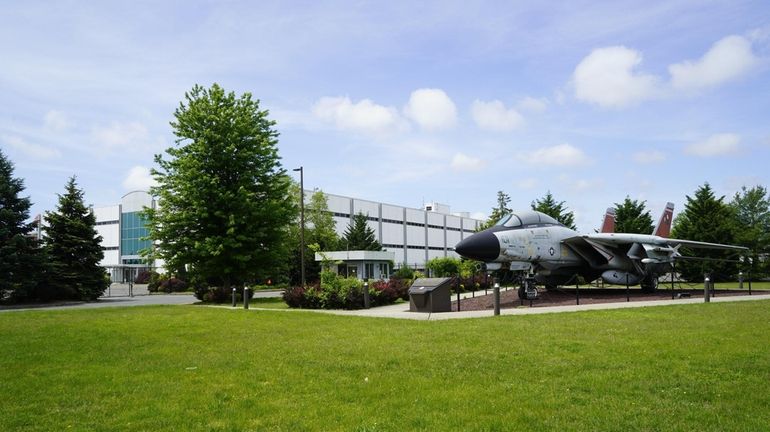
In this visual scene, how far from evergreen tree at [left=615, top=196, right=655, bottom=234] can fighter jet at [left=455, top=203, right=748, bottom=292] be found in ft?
54.2

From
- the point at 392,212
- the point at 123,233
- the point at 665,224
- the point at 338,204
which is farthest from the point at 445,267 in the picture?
the point at 123,233

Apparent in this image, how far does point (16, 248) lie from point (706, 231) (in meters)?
42.3

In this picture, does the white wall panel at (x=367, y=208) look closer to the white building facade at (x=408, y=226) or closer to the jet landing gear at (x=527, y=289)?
the white building facade at (x=408, y=226)

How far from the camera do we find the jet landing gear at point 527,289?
64.3 feet

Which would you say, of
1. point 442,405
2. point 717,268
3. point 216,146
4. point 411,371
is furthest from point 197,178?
point 717,268

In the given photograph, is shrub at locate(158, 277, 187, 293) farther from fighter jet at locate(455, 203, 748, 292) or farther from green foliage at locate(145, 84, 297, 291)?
fighter jet at locate(455, 203, 748, 292)

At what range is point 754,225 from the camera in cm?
4912

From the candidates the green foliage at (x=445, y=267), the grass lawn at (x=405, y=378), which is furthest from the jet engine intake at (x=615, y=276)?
the green foliage at (x=445, y=267)

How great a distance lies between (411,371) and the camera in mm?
7195

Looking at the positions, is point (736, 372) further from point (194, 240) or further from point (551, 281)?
point (194, 240)

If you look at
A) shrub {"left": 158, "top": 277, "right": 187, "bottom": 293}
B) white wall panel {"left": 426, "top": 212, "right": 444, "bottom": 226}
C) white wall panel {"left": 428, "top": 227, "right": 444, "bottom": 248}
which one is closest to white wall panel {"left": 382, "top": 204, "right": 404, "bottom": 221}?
white wall panel {"left": 426, "top": 212, "right": 444, "bottom": 226}

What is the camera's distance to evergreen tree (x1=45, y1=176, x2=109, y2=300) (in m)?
31.2

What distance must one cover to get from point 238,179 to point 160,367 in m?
19.4

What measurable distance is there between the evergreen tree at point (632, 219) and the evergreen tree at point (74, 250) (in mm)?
35442
